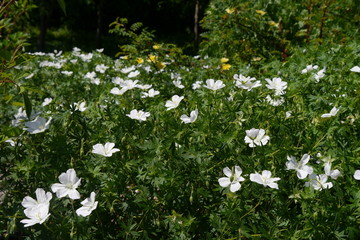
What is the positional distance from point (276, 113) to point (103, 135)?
89 centimetres

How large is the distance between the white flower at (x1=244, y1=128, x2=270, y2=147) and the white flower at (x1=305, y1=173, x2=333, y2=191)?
24cm

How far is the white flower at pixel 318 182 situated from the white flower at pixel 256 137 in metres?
0.24

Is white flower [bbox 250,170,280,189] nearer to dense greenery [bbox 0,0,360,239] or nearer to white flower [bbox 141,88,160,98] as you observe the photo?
dense greenery [bbox 0,0,360,239]

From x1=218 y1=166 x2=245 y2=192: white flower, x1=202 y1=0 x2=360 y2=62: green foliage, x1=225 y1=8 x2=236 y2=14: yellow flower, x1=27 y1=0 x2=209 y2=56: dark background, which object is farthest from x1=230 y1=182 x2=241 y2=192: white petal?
x1=27 y1=0 x2=209 y2=56: dark background

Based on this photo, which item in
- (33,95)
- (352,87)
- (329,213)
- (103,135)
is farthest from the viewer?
(33,95)

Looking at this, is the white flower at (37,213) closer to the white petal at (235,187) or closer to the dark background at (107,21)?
the white petal at (235,187)

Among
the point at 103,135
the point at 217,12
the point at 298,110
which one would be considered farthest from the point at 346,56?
the point at 217,12

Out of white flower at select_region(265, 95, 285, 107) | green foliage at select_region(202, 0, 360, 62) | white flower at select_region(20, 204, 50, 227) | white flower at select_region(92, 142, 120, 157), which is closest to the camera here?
white flower at select_region(20, 204, 50, 227)

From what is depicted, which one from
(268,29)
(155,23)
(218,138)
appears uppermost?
(218,138)

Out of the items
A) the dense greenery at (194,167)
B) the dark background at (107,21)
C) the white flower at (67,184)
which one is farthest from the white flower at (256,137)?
the dark background at (107,21)

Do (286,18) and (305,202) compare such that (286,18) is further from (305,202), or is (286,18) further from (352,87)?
(305,202)

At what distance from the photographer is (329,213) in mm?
1543

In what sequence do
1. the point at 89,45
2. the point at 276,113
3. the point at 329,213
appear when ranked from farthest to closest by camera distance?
the point at 89,45 < the point at 276,113 < the point at 329,213

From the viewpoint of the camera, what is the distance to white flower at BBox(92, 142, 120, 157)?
5.65 ft
